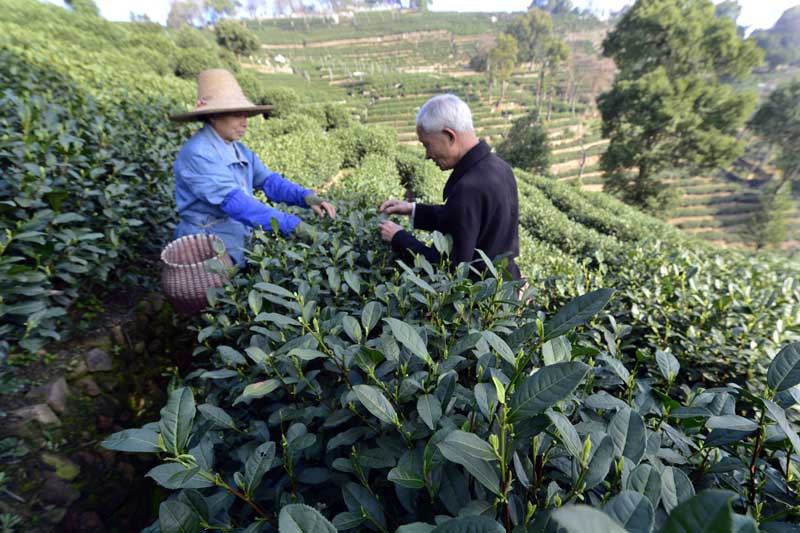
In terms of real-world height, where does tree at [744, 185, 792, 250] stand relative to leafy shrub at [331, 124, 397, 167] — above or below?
below

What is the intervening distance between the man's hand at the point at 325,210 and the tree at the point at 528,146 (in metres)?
25.8

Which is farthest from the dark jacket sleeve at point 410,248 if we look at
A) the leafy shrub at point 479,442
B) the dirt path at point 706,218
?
the dirt path at point 706,218

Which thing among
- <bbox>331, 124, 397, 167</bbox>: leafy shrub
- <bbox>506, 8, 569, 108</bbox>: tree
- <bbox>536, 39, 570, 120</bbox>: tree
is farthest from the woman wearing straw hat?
<bbox>506, 8, 569, 108</bbox>: tree

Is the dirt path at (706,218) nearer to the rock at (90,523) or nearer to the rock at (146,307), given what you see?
the rock at (146,307)

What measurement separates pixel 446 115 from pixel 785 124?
153ft

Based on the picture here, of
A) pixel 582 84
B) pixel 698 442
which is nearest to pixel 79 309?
pixel 698 442

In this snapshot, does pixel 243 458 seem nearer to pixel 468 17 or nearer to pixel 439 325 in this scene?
pixel 439 325

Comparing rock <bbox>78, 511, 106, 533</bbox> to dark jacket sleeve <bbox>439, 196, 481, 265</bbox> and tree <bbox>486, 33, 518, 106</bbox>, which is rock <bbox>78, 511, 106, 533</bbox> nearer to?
dark jacket sleeve <bbox>439, 196, 481, 265</bbox>

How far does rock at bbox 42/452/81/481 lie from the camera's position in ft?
5.97

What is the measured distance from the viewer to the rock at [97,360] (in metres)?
2.21

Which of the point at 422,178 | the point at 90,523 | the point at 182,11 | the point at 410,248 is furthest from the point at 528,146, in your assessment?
the point at 182,11

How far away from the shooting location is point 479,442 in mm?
578

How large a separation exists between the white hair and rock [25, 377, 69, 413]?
2.68m

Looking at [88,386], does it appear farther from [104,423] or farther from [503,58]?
[503,58]
